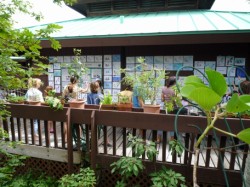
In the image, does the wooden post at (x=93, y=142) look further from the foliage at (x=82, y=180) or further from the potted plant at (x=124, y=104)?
the potted plant at (x=124, y=104)

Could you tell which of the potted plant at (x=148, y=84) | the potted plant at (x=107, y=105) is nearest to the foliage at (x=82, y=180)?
the potted plant at (x=107, y=105)

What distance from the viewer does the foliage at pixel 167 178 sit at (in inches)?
96.6

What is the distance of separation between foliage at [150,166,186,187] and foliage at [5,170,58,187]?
6.48 ft

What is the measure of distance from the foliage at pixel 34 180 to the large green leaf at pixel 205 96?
324 centimetres

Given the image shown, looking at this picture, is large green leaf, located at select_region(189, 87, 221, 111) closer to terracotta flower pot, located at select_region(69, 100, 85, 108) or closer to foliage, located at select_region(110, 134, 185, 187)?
foliage, located at select_region(110, 134, 185, 187)

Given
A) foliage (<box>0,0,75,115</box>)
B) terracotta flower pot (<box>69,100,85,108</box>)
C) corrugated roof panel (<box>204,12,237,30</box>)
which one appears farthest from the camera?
corrugated roof panel (<box>204,12,237,30</box>)

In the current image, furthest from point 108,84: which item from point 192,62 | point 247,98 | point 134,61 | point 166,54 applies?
point 247,98

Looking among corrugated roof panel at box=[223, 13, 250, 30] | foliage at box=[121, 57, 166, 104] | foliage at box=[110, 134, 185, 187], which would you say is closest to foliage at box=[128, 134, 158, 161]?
foliage at box=[110, 134, 185, 187]

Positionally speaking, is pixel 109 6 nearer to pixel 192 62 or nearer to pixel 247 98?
pixel 192 62

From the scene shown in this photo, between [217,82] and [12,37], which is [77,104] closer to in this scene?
[12,37]

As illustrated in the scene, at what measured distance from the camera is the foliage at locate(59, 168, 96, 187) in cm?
270

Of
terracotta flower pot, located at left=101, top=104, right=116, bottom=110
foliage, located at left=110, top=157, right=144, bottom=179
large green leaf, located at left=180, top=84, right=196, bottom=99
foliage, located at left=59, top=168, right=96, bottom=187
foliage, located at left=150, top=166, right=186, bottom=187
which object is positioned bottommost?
foliage, located at left=59, top=168, right=96, bottom=187

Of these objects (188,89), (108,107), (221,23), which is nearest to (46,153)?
(108,107)

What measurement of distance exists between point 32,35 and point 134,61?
4.57m
